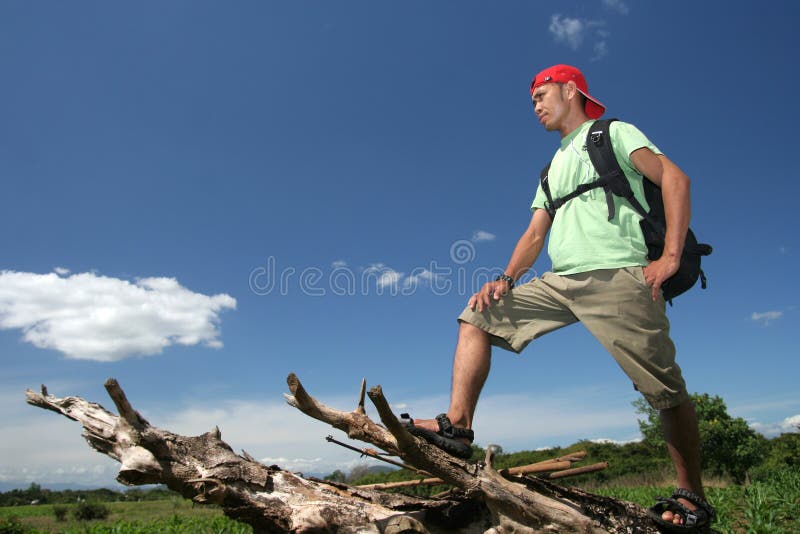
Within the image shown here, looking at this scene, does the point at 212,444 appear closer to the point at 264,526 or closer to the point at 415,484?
the point at 264,526

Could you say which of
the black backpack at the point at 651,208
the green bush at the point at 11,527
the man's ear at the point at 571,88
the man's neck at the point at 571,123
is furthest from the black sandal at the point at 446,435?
the green bush at the point at 11,527

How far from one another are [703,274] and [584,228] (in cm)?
95

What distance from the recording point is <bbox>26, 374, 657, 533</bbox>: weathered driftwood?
2801mm

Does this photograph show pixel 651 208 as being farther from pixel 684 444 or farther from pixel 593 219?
pixel 684 444

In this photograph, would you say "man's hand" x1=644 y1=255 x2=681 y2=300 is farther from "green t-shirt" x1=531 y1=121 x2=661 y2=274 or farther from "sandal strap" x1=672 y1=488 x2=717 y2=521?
"sandal strap" x1=672 y1=488 x2=717 y2=521

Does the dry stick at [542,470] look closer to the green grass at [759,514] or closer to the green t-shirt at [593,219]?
the green t-shirt at [593,219]

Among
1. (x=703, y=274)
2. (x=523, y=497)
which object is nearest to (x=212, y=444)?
(x=523, y=497)

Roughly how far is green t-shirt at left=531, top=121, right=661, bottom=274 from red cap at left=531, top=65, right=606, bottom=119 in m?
0.42

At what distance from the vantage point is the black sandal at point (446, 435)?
2967 mm

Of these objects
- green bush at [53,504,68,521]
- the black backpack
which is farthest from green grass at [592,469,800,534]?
green bush at [53,504,68,521]

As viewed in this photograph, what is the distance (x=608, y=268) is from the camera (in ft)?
11.4

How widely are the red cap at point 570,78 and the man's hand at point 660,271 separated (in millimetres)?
1576

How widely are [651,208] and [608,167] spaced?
1.43ft

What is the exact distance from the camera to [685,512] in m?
3.40
